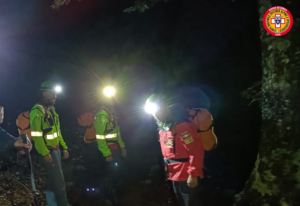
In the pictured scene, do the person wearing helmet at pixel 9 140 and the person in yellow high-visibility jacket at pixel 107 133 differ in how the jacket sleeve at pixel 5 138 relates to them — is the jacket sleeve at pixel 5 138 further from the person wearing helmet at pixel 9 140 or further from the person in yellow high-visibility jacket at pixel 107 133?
the person in yellow high-visibility jacket at pixel 107 133

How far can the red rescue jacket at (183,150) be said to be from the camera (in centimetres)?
355

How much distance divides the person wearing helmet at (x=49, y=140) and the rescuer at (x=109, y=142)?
0.75m

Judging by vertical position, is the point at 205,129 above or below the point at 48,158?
above

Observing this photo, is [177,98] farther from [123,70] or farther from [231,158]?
[123,70]

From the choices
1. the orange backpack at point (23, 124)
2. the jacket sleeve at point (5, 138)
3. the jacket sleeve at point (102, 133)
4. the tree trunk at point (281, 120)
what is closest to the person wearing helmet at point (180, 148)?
the tree trunk at point (281, 120)

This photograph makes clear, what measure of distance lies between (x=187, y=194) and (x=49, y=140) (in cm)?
240

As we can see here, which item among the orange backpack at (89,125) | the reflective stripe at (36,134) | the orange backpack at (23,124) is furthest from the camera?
the orange backpack at (89,125)

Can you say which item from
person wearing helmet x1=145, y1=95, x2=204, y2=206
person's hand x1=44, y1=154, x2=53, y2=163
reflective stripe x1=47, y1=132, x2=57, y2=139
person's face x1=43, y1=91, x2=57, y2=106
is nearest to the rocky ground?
reflective stripe x1=47, y1=132, x2=57, y2=139

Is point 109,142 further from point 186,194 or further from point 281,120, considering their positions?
point 281,120

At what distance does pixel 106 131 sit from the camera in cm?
518

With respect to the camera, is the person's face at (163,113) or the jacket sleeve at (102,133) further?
the jacket sleeve at (102,133)

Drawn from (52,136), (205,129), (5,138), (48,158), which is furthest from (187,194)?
(5,138)

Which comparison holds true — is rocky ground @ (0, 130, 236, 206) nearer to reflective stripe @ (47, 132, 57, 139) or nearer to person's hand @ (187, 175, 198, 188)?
reflective stripe @ (47, 132, 57, 139)

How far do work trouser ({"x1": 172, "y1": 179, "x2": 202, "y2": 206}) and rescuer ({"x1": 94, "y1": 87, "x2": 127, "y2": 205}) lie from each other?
1.63 metres
